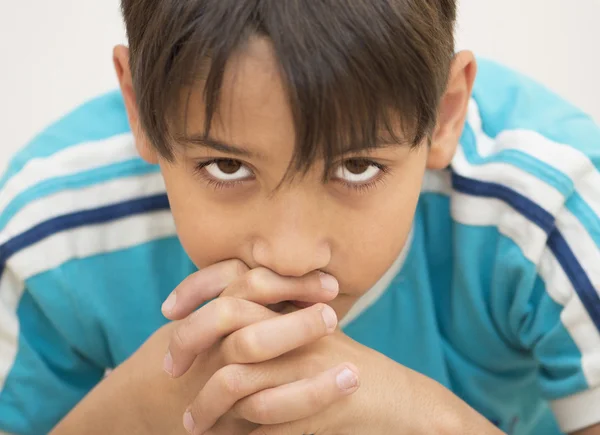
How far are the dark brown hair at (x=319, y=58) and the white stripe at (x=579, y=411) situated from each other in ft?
0.83

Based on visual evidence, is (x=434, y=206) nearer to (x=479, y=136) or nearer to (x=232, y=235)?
(x=479, y=136)

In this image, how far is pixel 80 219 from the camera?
64cm

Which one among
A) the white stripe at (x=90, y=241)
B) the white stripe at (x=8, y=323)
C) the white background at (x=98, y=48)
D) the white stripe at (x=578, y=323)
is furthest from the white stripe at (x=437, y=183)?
the white background at (x=98, y=48)

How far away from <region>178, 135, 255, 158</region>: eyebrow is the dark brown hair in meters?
0.01

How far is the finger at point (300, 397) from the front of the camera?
0.49 metres

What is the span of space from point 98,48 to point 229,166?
71 cm

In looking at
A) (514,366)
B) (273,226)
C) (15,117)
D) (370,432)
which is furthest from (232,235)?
(15,117)

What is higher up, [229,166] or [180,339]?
[229,166]

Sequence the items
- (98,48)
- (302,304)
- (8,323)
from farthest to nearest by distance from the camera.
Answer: (98,48)
(8,323)
(302,304)

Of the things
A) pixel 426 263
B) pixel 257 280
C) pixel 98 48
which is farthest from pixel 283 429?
pixel 98 48

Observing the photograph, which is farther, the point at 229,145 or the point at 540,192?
the point at 540,192

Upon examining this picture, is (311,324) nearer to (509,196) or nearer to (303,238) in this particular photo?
(303,238)

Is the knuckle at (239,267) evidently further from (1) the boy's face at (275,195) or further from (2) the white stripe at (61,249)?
(2) the white stripe at (61,249)

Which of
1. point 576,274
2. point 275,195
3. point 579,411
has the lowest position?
point 579,411
